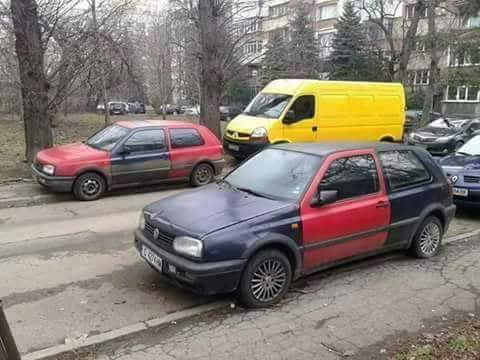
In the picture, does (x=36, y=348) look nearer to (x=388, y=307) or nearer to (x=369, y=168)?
(x=388, y=307)

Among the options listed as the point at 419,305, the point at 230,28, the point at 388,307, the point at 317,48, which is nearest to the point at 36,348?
the point at 388,307

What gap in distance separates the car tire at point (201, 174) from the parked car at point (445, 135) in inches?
387

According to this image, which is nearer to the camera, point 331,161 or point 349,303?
point 349,303

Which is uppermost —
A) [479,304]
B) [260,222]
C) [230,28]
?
[230,28]

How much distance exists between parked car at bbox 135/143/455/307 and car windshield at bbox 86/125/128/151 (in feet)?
14.9

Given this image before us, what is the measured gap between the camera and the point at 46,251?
630cm

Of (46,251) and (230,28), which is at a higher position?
(230,28)

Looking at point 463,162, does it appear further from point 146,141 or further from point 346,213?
point 146,141

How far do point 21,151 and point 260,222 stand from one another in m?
11.7

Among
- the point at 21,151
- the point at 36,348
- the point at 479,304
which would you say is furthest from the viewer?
the point at 21,151

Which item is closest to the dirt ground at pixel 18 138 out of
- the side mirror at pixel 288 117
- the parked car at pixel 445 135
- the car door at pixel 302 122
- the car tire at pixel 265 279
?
the side mirror at pixel 288 117

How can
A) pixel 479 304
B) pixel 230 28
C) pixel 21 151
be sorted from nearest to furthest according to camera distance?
1. pixel 479 304
2. pixel 21 151
3. pixel 230 28

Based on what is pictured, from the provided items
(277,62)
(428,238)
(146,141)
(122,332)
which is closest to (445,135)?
(146,141)

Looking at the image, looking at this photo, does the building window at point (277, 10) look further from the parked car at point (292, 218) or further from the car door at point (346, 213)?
the car door at point (346, 213)
